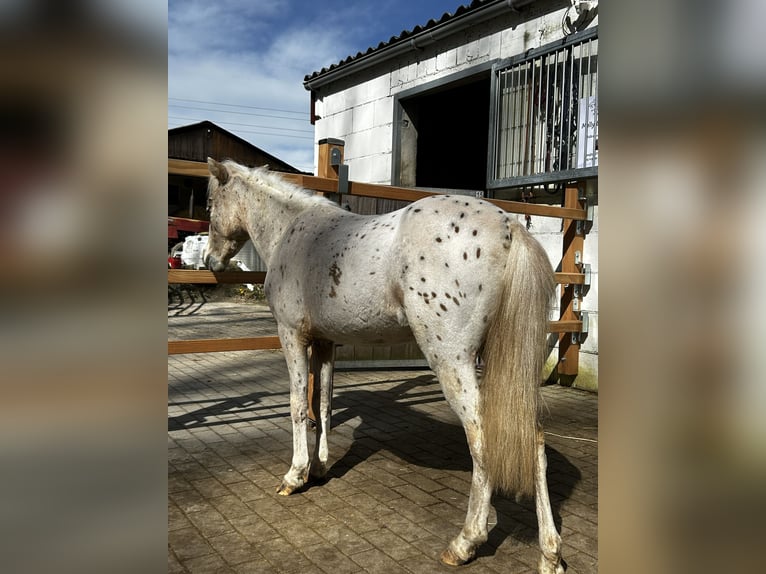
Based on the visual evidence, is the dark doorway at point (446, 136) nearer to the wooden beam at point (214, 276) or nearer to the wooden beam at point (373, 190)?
the wooden beam at point (373, 190)

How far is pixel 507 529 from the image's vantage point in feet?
8.85

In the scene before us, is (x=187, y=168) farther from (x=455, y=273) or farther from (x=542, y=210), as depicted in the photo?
(x=542, y=210)

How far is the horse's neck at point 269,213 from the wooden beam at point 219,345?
70 centimetres

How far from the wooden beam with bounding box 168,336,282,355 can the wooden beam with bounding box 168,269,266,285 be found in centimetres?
42

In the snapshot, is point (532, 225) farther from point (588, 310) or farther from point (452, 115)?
point (452, 115)

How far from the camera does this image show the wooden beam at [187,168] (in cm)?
371

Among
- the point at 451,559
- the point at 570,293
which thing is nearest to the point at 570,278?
the point at 570,293

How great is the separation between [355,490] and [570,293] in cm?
367

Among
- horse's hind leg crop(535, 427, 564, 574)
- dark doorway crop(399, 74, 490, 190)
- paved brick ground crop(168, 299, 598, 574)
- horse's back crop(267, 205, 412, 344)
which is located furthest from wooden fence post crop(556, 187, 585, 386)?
horse's hind leg crop(535, 427, 564, 574)

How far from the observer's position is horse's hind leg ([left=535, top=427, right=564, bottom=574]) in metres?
2.27
